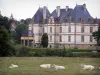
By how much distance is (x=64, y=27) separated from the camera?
4228 cm

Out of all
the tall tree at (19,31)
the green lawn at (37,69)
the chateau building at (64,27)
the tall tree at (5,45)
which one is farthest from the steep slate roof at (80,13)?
the green lawn at (37,69)

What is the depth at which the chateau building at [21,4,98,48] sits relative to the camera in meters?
37.7

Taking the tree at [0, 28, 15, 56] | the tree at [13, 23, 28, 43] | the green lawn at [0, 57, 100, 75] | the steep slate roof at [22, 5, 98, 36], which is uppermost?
the steep slate roof at [22, 5, 98, 36]

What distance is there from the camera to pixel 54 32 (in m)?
44.0

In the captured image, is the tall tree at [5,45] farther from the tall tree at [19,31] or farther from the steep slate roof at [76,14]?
the steep slate roof at [76,14]

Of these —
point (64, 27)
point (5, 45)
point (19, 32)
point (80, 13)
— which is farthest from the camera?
point (64, 27)

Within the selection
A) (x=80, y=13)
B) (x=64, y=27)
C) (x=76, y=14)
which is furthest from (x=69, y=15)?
(x=64, y=27)

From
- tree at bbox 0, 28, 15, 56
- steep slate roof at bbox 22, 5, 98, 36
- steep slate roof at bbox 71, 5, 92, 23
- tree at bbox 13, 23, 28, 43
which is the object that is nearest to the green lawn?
tree at bbox 0, 28, 15, 56

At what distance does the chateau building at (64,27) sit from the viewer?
1485 inches

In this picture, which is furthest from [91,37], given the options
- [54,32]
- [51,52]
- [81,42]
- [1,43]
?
[1,43]

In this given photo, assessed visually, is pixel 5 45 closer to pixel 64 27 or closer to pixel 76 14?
pixel 76 14

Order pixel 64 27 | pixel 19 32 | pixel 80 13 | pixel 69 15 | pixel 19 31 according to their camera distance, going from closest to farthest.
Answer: pixel 19 32, pixel 19 31, pixel 80 13, pixel 69 15, pixel 64 27

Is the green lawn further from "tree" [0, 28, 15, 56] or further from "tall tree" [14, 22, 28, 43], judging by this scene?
"tall tree" [14, 22, 28, 43]

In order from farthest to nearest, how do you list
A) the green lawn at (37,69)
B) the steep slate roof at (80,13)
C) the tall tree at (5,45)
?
the steep slate roof at (80,13), the tall tree at (5,45), the green lawn at (37,69)
